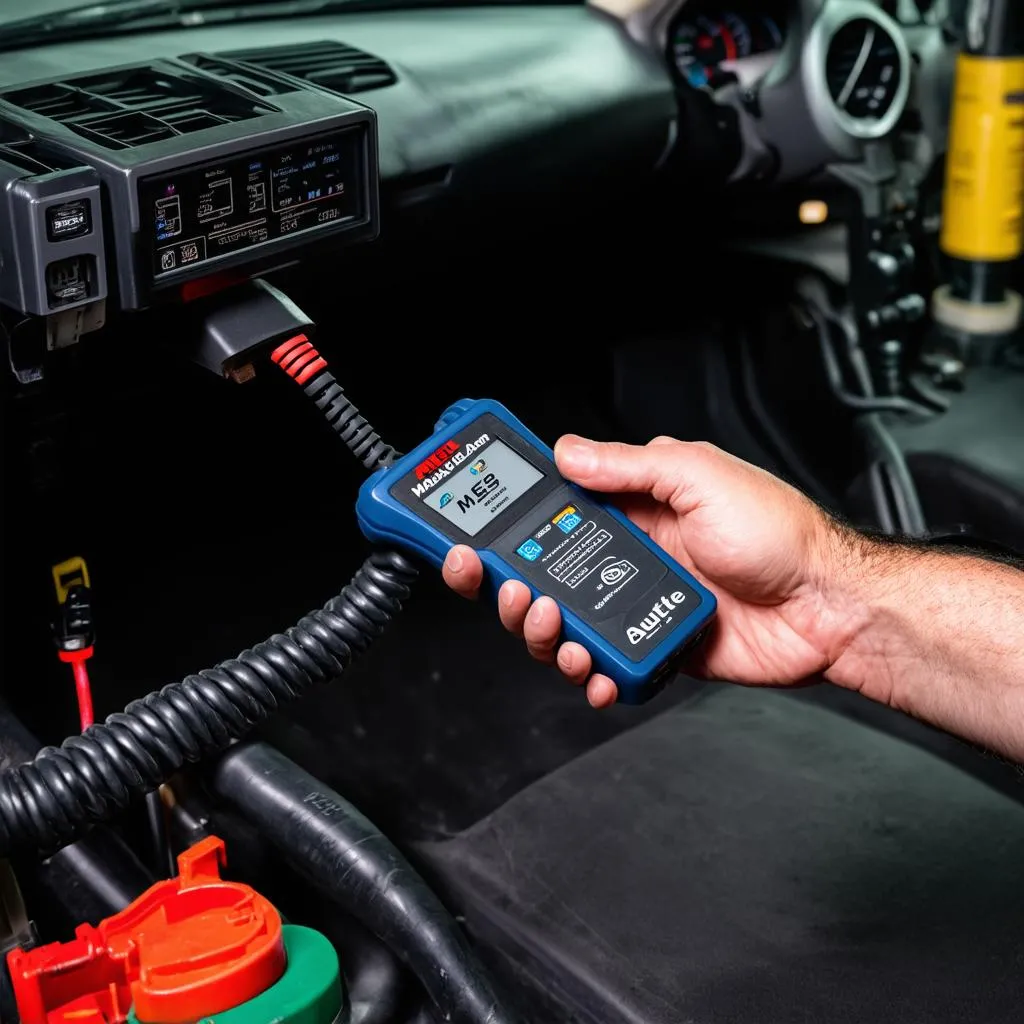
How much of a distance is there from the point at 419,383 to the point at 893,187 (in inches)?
27.5

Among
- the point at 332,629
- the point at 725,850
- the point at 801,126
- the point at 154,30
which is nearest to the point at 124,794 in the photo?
the point at 332,629

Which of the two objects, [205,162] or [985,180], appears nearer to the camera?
[205,162]

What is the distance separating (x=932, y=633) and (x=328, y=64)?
2.56ft

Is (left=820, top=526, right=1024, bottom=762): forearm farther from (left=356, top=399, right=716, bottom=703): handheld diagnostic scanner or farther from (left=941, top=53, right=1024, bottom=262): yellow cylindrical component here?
(left=941, top=53, right=1024, bottom=262): yellow cylindrical component

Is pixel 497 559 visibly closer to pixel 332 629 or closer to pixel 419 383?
pixel 332 629

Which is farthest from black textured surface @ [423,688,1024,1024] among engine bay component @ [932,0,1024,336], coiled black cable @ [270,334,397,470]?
engine bay component @ [932,0,1024,336]

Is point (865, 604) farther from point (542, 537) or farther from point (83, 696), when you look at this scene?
point (83, 696)

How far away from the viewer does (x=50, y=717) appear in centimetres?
140

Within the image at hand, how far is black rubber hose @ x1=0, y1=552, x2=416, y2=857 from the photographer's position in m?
0.92

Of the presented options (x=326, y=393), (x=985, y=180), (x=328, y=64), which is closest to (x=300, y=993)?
(x=326, y=393)

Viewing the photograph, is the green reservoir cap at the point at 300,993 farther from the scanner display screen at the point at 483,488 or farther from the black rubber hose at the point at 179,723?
the scanner display screen at the point at 483,488

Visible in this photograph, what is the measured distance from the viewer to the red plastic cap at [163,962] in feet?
2.89

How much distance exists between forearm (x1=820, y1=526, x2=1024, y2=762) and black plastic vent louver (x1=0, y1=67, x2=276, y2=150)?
1.97ft

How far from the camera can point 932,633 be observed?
1.10 m
